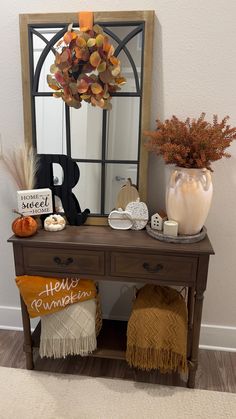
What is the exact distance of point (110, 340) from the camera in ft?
5.45

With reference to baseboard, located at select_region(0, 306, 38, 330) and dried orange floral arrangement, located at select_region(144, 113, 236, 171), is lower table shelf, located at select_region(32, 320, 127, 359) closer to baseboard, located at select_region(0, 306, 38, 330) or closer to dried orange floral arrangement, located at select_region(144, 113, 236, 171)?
baseboard, located at select_region(0, 306, 38, 330)

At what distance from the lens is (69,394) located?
1528mm

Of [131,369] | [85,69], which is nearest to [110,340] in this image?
[131,369]

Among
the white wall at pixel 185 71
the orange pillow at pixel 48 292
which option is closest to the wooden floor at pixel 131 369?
the orange pillow at pixel 48 292

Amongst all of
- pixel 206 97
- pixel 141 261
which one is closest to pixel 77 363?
pixel 141 261

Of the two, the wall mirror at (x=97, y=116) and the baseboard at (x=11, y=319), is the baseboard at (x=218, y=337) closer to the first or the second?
the wall mirror at (x=97, y=116)

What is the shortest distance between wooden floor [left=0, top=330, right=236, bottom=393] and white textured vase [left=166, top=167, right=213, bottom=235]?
2.57 ft

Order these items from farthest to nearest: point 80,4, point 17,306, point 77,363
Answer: point 17,306
point 77,363
point 80,4

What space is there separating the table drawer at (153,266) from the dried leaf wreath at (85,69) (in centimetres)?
68

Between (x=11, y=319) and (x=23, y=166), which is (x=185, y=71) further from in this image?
(x=11, y=319)

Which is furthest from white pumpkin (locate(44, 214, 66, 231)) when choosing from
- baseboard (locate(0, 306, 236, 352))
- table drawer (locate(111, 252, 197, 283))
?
baseboard (locate(0, 306, 236, 352))

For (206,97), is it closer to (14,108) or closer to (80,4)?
(80,4)

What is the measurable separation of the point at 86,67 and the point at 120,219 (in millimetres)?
691

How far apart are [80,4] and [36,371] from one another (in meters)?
1.78
